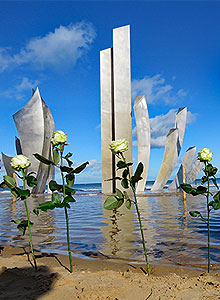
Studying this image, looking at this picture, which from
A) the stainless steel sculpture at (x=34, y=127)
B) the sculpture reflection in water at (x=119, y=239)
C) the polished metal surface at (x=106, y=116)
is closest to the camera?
the sculpture reflection in water at (x=119, y=239)

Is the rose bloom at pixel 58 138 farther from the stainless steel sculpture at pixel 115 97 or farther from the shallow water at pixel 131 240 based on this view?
the stainless steel sculpture at pixel 115 97

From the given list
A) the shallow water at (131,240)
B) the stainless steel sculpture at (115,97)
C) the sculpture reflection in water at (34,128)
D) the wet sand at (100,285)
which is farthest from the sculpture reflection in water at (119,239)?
the sculpture reflection in water at (34,128)

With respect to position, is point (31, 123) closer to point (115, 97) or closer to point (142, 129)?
point (115, 97)

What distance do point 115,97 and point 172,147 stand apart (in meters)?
4.28

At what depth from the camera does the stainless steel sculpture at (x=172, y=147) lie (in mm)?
16578

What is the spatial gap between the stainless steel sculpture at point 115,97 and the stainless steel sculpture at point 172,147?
226cm

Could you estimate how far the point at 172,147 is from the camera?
654 inches

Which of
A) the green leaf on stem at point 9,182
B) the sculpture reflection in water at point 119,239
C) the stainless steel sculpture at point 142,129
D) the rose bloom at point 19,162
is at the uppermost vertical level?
the stainless steel sculpture at point 142,129

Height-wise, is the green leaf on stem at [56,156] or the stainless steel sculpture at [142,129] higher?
the stainless steel sculpture at [142,129]

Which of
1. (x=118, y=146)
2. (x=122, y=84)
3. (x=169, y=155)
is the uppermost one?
(x=122, y=84)

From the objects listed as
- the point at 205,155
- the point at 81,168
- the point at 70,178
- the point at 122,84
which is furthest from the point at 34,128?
the point at 205,155

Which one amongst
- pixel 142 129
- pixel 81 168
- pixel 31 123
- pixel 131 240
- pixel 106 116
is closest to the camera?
pixel 81 168

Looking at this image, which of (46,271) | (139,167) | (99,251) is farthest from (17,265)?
(139,167)

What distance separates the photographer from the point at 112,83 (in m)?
17.1
